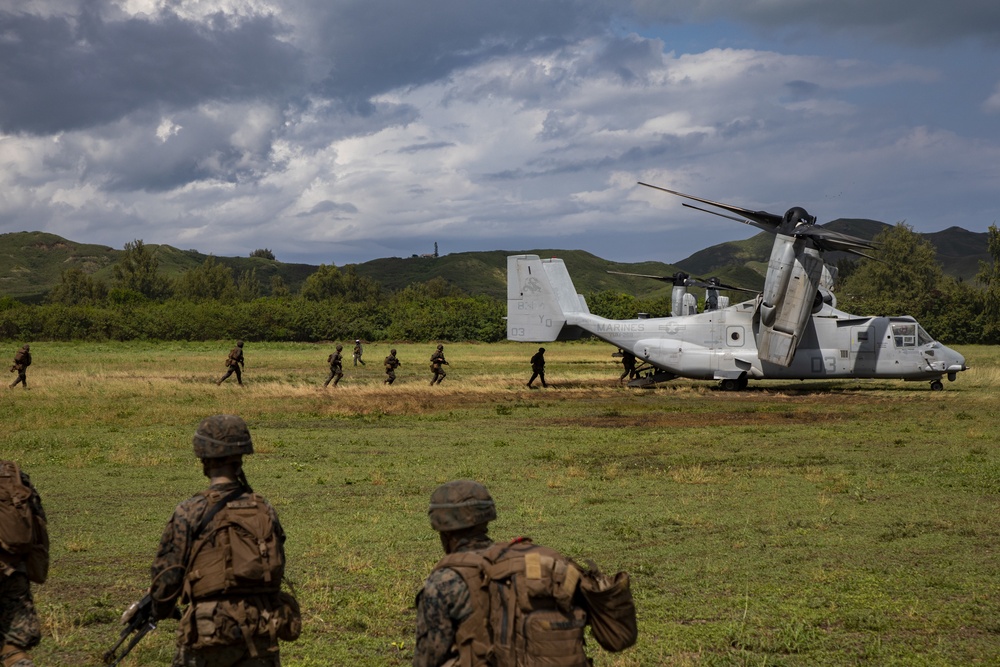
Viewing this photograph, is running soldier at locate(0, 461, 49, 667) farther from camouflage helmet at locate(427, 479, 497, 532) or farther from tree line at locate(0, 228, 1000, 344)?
tree line at locate(0, 228, 1000, 344)

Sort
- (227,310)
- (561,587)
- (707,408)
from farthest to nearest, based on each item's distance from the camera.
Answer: (227,310)
(707,408)
(561,587)

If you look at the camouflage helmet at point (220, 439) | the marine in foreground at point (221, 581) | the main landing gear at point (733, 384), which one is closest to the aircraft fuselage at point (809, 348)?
the main landing gear at point (733, 384)

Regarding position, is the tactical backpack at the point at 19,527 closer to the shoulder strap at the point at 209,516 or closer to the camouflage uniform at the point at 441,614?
the shoulder strap at the point at 209,516

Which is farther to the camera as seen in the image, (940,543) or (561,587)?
(940,543)

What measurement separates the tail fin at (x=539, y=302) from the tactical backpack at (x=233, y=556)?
30.7 meters

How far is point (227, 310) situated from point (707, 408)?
223 feet

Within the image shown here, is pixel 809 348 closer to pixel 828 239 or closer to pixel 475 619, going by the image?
pixel 828 239

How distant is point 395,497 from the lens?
14.6 meters

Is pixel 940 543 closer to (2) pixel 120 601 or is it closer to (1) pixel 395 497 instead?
(1) pixel 395 497

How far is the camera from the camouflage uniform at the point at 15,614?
239 inches

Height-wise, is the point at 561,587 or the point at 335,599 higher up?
the point at 561,587

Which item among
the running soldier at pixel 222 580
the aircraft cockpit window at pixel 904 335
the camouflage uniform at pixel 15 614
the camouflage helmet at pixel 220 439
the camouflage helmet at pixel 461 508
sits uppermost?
the aircraft cockpit window at pixel 904 335

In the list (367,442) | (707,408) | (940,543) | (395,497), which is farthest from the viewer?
(707,408)

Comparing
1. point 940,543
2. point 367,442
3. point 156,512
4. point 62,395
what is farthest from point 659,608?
point 62,395
